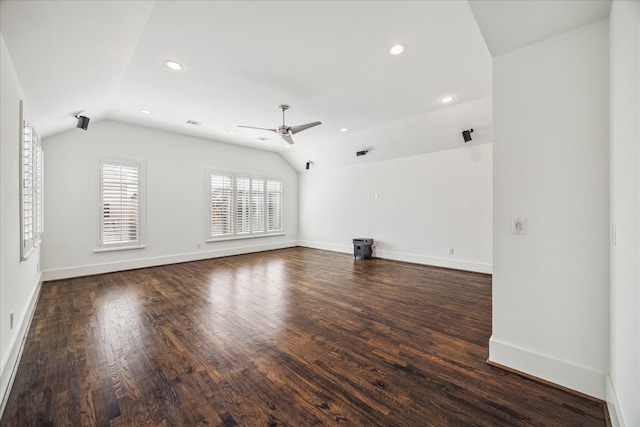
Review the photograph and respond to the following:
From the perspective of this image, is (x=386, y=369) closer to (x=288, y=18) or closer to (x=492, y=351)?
(x=492, y=351)

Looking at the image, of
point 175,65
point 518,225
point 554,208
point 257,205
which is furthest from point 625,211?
point 257,205

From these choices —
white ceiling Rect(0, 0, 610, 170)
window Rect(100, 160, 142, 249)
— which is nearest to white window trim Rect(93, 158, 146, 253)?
window Rect(100, 160, 142, 249)

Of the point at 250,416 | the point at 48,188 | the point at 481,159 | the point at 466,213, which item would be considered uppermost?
the point at 481,159

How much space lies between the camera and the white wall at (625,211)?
3.88 ft

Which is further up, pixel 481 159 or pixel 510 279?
pixel 481 159

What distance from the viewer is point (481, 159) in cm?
514

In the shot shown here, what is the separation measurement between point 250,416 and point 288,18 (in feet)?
10.1

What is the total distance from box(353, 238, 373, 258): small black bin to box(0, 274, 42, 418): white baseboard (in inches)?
226

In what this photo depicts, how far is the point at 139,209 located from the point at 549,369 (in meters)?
6.82

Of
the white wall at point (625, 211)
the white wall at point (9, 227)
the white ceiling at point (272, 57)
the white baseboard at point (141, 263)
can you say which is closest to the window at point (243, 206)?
the white baseboard at point (141, 263)

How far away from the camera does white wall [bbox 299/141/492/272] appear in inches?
206

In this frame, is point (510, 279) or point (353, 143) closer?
point (510, 279)

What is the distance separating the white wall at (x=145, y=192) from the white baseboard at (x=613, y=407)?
6916 millimetres

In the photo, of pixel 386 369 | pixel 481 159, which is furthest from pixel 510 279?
pixel 481 159
